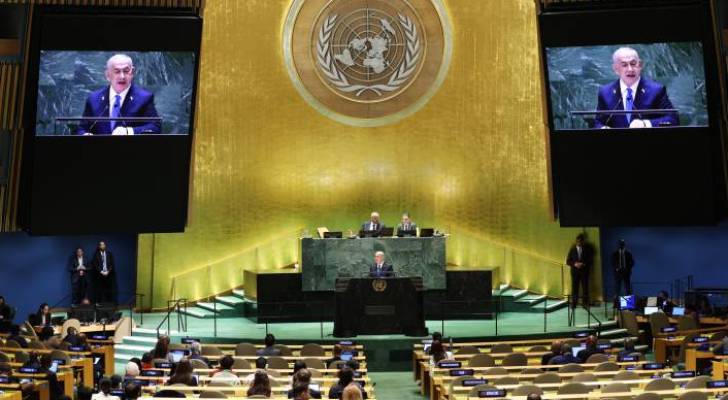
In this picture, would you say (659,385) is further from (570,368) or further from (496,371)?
(496,371)

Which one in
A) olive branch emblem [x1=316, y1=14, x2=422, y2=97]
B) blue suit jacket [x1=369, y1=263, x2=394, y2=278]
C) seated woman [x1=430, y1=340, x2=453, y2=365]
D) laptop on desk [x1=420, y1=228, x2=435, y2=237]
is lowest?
seated woman [x1=430, y1=340, x2=453, y2=365]

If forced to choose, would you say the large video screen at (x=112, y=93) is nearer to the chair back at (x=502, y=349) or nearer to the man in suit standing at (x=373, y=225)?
the man in suit standing at (x=373, y=225)

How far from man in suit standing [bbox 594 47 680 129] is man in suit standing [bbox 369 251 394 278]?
4557 millimetres

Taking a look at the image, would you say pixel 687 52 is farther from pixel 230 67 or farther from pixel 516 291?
pixel 230 67

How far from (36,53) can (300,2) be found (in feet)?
22.6

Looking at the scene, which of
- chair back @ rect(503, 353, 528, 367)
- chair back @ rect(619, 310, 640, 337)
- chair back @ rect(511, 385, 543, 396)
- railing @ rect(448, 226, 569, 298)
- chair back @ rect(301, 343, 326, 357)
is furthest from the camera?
railing @ rect(448, 226, 569, 298)

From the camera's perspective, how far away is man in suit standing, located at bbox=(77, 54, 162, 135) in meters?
17.0

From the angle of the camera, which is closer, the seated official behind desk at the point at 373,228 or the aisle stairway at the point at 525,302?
the seated official behind desk at the point at 373,228

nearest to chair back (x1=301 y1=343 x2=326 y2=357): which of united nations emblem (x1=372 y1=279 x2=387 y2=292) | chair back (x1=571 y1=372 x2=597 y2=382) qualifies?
united nations emblem (x1=372 y1=279 x2=387 y2=292)

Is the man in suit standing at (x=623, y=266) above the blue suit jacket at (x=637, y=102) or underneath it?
underneath

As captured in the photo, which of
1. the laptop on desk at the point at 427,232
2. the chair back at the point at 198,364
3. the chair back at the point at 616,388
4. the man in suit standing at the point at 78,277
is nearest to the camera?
the chair back at the point at 616,388

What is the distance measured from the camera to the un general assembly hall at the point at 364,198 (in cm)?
1465

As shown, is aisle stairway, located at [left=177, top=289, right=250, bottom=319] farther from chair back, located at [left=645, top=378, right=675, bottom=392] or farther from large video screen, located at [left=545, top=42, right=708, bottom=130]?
chair back, located at [left=645, top=378, right=675, bottom=392]

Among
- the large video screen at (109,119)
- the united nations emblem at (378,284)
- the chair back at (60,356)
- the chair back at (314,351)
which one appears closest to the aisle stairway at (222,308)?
the large video screen at (109,119)
